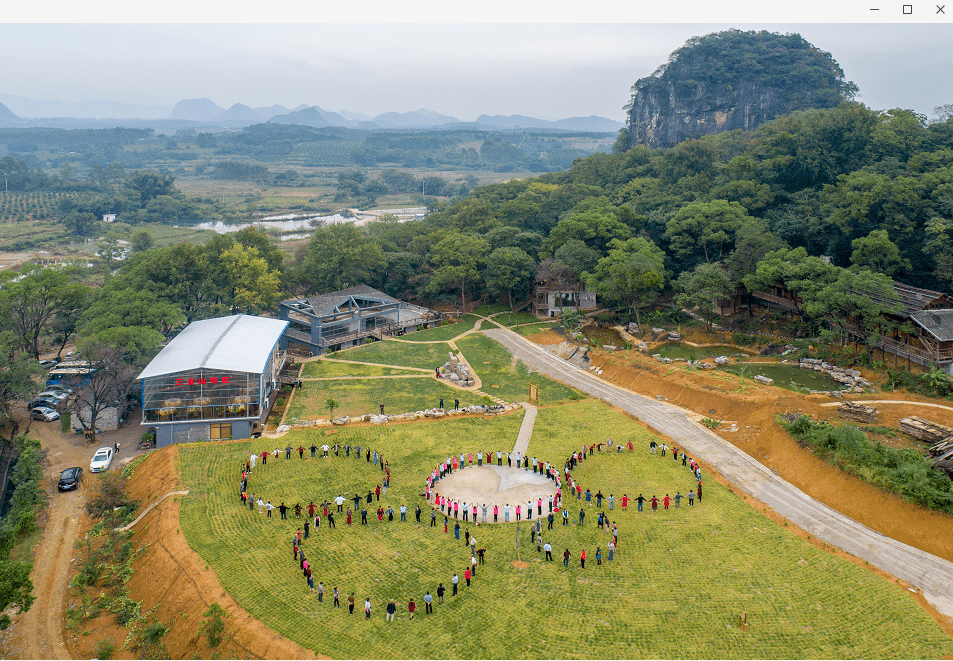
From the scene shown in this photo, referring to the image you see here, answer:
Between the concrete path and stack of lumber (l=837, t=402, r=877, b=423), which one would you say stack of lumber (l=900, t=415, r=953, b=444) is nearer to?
stack of lumber (l=837, t=402, r=877, b=423)

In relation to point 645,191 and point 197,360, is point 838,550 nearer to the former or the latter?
point 197,360

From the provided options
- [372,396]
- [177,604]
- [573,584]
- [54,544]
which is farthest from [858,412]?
[54,544]

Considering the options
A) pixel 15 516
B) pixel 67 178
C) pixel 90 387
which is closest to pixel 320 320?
pixel 90 387

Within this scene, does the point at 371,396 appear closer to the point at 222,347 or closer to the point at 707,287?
the point at 222,347

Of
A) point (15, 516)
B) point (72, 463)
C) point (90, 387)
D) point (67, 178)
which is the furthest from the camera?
point (67, 178)

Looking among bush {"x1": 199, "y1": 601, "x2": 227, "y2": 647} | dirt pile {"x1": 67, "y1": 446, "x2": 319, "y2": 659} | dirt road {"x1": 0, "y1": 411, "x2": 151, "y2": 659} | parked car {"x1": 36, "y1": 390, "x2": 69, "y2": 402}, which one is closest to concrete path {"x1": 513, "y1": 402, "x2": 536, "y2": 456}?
dirt pile {"x1": 67, "y1": 446, "x2": 319, "y2": 659}

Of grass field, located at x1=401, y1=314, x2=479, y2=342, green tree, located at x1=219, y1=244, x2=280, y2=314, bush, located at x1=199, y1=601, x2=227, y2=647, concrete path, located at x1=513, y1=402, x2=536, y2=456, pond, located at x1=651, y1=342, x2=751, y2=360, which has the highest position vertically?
green tree, located at x1=219, y1=244, x2=280, y2=314
